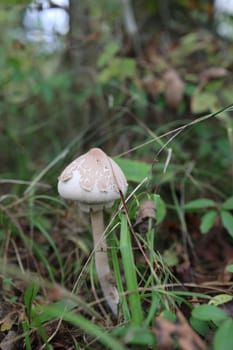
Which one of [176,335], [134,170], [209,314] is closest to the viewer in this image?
[176,335]

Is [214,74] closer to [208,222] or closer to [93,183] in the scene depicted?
[208,222]

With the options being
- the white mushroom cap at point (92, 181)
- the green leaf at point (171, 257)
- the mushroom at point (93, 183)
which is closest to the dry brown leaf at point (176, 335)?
the mushroom at point (93, 183)

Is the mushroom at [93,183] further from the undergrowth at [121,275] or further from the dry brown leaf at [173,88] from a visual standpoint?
the dry brown leaf at [173,88]

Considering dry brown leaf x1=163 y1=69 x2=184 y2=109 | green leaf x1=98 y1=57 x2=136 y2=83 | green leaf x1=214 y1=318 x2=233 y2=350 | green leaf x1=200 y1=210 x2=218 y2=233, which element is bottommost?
green leaf x1=214 y1=318 x2=233 y2=350

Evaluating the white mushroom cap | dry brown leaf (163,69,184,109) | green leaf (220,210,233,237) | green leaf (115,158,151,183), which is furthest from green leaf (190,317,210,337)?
dry brown leaf (163,69,184,109)

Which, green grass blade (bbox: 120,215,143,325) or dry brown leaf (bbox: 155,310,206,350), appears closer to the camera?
dry brown leaf (bbox: 155,310,206,350)

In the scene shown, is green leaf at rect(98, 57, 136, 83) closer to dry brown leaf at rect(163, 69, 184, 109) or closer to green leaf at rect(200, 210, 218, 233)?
dry brown leaf at rect(163, 69, 184, 109)

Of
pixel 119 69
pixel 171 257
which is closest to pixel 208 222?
Result: pixel 171 257

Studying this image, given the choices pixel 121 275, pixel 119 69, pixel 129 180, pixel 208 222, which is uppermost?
pixel 119 69
